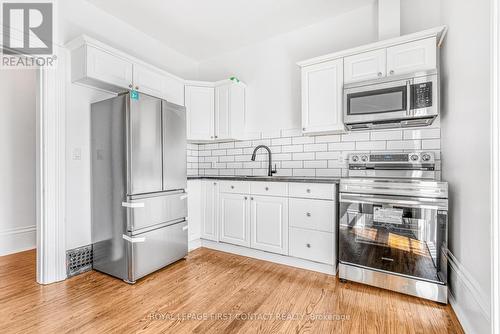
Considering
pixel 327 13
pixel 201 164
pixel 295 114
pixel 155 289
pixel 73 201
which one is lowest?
pixel 155 289

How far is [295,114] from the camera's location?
3.06 meters

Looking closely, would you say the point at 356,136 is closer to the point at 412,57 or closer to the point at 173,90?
the point at 412,57

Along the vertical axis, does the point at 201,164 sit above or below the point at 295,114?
below

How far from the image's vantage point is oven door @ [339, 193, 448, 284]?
1.83 m

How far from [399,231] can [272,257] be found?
129 centimetres

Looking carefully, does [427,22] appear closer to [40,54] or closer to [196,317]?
[196,317]

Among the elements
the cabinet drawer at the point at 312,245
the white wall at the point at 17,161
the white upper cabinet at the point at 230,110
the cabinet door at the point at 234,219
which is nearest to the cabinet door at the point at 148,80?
the white upper cabinet at the point at 230,110

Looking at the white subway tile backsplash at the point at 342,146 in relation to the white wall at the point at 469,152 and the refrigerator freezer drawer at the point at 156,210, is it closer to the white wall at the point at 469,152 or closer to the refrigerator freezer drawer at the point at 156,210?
the white wall at the point at 469,152

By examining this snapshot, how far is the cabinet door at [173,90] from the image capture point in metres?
3.03

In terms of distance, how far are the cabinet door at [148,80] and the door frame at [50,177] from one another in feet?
2.17

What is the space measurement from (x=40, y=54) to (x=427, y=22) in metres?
3.65

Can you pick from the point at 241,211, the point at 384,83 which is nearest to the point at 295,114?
the point at 384,83

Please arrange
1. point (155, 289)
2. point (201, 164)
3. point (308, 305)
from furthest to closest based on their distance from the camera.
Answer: point (201, 164), point (155, 289), point (308, 305)

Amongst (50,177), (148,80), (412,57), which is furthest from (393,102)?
(50,177)
